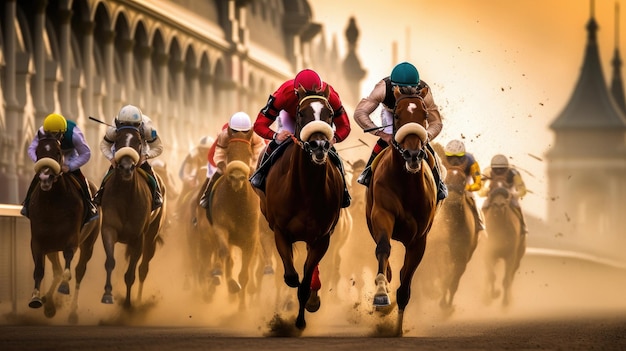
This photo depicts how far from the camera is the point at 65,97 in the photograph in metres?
43.5

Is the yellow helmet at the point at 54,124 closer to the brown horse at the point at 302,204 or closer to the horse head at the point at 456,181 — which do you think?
the brown horse at the point at 302,204

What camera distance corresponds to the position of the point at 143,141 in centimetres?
2116

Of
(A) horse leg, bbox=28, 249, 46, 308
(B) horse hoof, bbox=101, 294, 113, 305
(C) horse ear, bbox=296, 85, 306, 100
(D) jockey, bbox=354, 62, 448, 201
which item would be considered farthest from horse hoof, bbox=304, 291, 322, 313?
(A) horse leg, bbox=28, 249, 46, 308

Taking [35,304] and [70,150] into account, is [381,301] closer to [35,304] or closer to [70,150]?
[35,304]

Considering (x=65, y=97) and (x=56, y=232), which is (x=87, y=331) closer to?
(x=56, y=232)

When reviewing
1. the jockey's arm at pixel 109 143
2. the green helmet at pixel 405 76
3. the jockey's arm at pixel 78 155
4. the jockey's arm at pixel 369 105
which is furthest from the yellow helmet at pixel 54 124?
the green helmet at pixel 405 76

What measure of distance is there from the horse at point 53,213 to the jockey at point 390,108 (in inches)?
156

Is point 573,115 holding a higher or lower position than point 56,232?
higher

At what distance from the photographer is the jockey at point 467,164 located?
23109mm

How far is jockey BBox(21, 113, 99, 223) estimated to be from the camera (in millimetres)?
20197

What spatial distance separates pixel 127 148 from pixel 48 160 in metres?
0.90

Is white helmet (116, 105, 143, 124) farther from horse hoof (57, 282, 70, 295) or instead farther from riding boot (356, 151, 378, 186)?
riding boot (356, 151, 378, 186)

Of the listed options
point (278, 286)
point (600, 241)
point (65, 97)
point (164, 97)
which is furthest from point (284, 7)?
point (278, 286)

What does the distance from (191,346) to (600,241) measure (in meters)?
72.3
